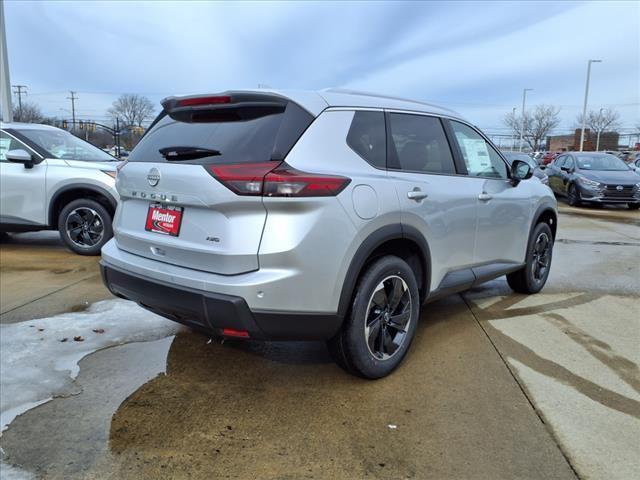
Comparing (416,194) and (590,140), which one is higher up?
(590,140)

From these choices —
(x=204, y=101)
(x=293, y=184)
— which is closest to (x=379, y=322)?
(x=293, y=184)

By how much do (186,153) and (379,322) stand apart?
1607 mm

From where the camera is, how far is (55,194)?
7.02m

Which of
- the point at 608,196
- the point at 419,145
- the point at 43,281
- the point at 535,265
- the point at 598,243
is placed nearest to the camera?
the point at 419,145

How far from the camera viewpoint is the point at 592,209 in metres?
14.9

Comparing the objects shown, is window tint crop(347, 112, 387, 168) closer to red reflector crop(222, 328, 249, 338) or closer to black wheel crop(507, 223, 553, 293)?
red reflector crop(222, 328, 249, 338)

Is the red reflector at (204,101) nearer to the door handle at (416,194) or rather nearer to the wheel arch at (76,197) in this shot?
the door handle at (416,194)

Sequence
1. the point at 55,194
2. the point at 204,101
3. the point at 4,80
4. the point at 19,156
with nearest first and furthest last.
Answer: the point at 204,101, the point at 19,156, the point at 55,194, the point at 4,80

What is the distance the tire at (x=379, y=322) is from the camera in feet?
10.4

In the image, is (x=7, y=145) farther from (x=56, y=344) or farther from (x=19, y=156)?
(x=56, y=344)

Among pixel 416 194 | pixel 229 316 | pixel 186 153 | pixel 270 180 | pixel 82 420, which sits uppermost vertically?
pixel 186 153

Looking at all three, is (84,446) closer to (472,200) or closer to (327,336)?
(327,336)

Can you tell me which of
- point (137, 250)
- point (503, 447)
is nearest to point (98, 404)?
point (137, 250)

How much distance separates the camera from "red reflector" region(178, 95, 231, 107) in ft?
10.2
